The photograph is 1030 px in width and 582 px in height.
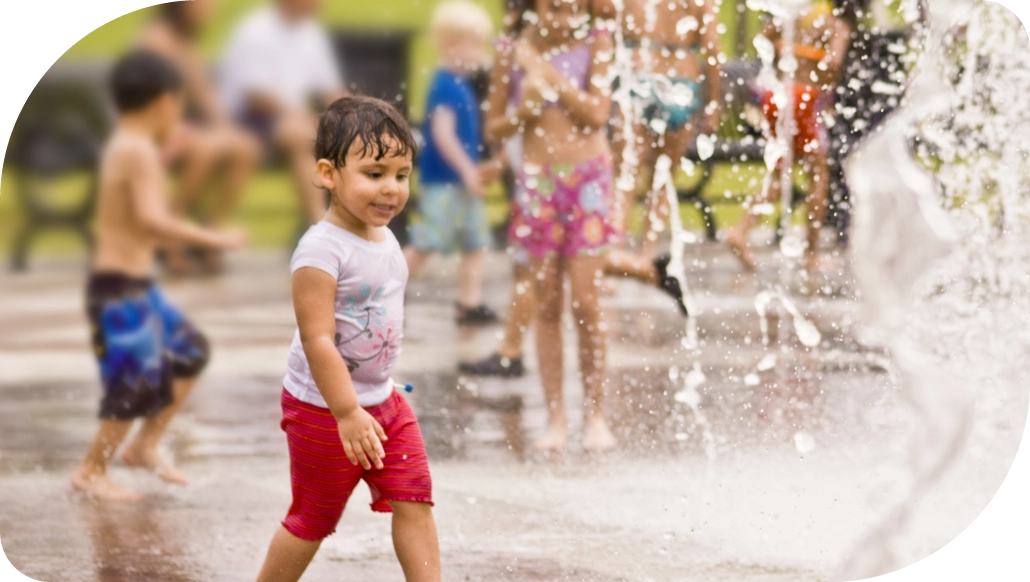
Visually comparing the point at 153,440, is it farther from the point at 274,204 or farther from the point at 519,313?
the point at 519,313

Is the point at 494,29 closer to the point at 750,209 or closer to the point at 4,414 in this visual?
the point at 750,209

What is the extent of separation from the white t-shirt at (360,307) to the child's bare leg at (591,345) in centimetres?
92

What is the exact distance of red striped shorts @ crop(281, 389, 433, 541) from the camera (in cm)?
258

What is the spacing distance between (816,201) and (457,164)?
3.04 ft

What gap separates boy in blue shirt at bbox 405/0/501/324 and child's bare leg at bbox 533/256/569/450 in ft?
0.46

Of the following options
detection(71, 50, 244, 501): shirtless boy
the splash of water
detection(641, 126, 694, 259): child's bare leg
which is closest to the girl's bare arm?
detection(641, 126, 694, 259): child's bare leg

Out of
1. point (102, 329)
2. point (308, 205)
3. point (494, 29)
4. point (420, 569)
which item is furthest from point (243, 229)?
point (420, 569)

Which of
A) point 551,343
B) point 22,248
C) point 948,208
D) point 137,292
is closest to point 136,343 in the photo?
point 137,292

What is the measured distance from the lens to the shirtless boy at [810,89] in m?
3.42

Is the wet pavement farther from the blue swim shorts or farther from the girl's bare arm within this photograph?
the girl's bare arm

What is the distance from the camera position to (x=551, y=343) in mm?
3506

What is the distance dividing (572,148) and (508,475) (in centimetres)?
84

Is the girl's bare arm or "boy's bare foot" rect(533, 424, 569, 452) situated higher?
the girl's bare arm

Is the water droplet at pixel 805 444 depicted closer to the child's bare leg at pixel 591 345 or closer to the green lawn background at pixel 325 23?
the child's bare leg at pixel 591 345
